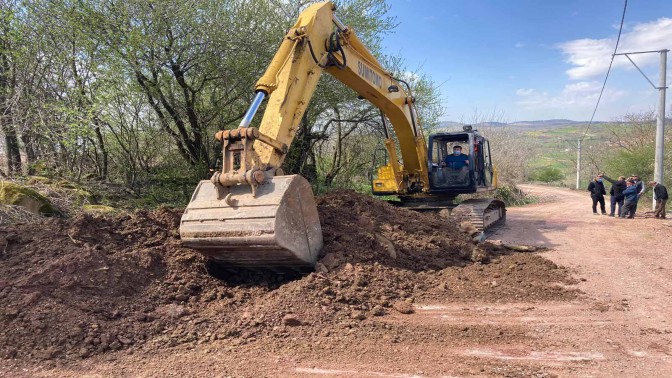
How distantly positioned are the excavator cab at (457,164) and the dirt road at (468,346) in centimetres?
455

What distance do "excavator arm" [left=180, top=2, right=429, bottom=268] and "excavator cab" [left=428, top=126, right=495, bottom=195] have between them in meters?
4.49

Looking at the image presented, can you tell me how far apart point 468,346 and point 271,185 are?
243 centimetres

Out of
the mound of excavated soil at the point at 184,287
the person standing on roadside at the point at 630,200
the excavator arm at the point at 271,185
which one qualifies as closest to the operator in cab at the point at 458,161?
the mound of excavated soil at the point at 184,287

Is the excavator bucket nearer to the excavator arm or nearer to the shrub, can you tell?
the excavator arm

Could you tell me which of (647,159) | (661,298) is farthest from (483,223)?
(647,159)

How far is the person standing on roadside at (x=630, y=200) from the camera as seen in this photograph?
13.1 metres

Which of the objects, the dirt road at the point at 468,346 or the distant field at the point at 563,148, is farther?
the distant field at the point at 563,148

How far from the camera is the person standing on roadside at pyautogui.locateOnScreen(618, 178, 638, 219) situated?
13109 mm

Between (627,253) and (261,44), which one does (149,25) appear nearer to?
(261,44)

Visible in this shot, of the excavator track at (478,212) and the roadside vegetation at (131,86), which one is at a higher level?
the roadside vegetation at (131,86)

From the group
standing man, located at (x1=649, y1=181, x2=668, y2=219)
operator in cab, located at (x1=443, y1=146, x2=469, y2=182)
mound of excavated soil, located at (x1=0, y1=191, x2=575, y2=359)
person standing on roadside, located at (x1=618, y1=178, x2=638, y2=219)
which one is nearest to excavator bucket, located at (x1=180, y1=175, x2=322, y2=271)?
mound of excavated soil, located at (x1=0, y1=191, x2=575, y2=359)

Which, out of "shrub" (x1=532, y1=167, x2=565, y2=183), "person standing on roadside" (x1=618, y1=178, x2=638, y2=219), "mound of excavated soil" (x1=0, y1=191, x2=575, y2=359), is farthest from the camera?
"shrub" (x1=532, y1=167, x2=565, y2=183)

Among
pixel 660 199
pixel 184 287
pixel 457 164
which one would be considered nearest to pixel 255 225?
pixel 184 287

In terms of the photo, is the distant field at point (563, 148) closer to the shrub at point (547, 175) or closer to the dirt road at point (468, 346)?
the shrub at point (547, 175)
